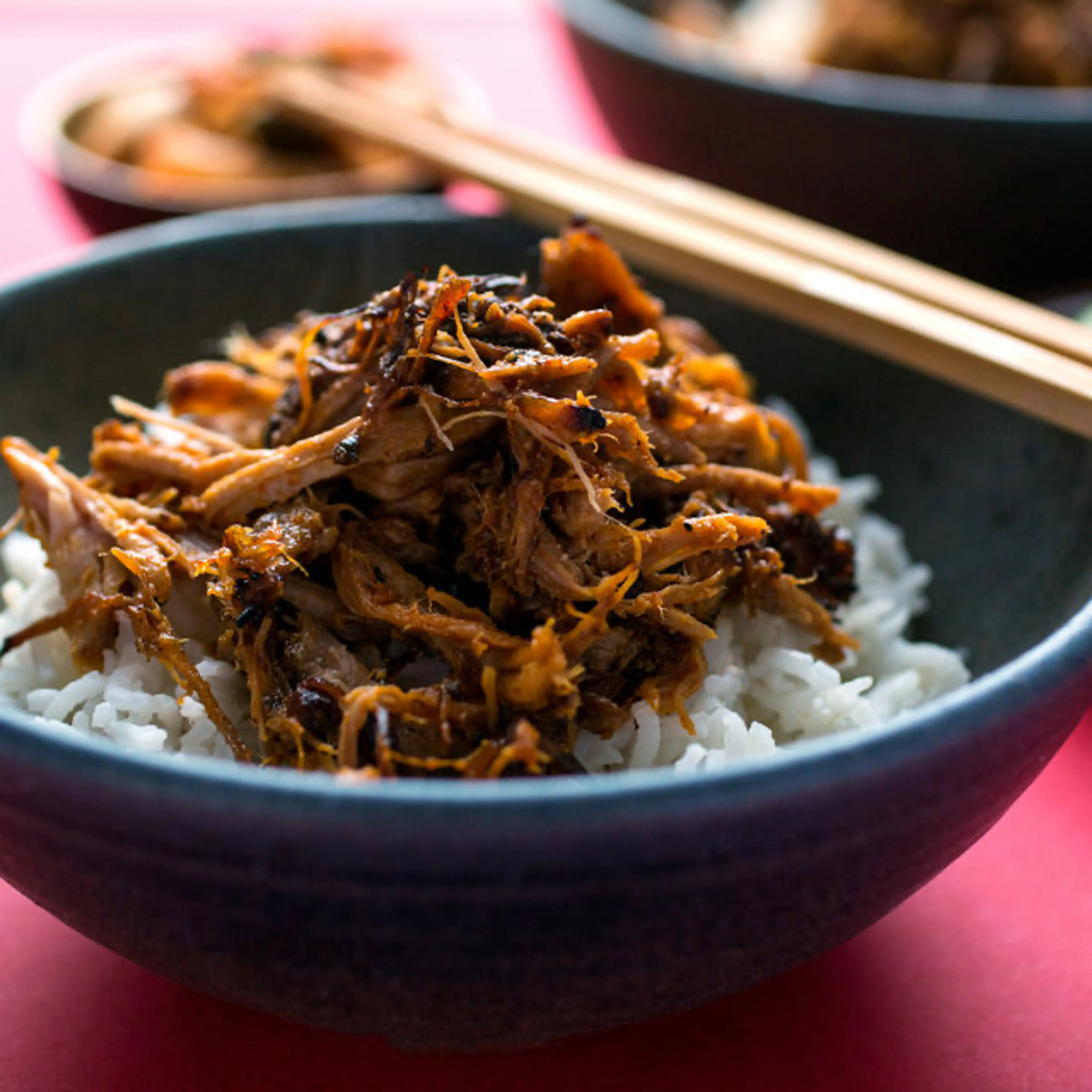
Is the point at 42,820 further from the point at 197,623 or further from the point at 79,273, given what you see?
the point at 79,273

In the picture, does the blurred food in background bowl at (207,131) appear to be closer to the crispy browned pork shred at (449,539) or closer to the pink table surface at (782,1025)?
the crispy browned pork shred at (449,539)

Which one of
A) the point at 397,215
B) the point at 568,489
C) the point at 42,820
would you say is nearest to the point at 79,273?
the point at 397,215

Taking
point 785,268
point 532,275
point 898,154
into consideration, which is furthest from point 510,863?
point 898,154

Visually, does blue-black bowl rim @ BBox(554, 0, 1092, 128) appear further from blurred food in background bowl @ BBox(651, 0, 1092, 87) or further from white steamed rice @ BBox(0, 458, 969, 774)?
white steamed rice @ BBox(0, 458, 969, 774)

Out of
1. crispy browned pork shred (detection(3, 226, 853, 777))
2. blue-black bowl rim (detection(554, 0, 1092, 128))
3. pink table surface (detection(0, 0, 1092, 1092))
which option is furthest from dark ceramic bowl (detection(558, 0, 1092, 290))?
pink table surface (detection(0, 0, 1092, 1092))

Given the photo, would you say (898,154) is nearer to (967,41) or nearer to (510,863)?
(967,41)

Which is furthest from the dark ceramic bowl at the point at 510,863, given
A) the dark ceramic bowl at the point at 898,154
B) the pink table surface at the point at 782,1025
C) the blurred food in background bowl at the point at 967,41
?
the blurred food in background bowl at the point at 967,41
